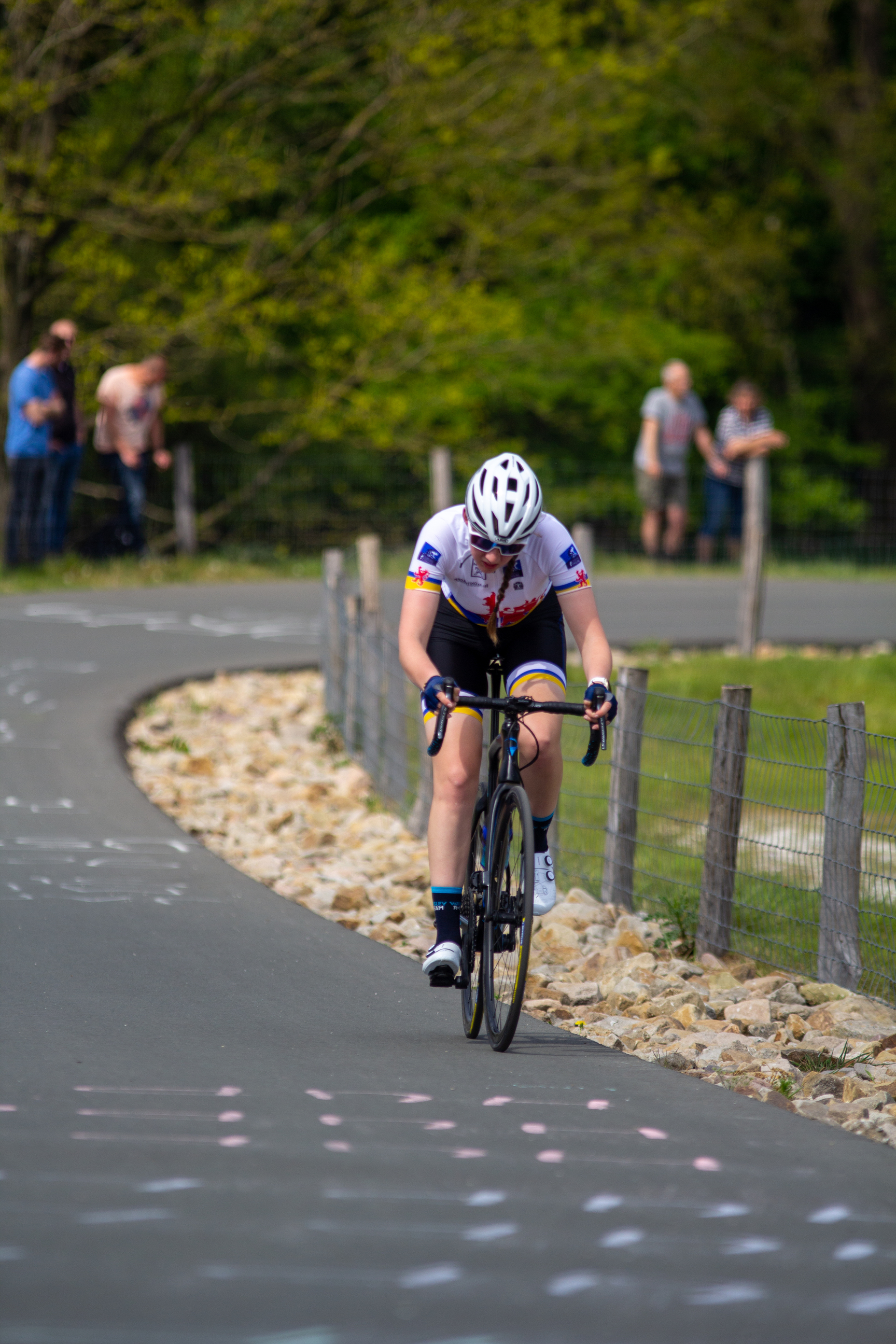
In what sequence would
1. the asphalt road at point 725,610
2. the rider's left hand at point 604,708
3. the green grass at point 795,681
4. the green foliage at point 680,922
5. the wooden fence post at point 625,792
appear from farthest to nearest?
the asphalt road at point 725,610 → the green grass at point 795,681 → the wooden fence post at point 625,792 → the green foliage at point 680,922 → the rider's left hand at point 604,708

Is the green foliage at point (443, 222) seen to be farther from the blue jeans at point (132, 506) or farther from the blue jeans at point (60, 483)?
the blue jeans at point (60, 483)

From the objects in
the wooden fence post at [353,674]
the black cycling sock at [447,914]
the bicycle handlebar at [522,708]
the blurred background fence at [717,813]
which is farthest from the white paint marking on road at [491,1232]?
the wooden fence post at [353,674]

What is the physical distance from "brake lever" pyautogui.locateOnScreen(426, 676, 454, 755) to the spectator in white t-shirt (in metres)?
13.5

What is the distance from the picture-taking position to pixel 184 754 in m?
12.7

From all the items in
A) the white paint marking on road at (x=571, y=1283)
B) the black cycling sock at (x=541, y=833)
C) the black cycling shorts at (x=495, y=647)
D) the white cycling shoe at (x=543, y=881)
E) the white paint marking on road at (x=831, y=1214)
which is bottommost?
the white paint marking on road at (x=831, y=1214)

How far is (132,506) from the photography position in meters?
20.1

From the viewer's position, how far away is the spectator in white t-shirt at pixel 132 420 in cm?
1927

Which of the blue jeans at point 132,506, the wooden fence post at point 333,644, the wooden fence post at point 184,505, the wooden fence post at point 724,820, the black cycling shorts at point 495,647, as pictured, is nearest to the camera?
the black cycling shorts at point 495,647

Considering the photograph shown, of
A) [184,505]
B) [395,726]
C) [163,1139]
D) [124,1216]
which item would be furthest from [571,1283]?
[184,505]

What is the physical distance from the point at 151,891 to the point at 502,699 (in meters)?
3.01

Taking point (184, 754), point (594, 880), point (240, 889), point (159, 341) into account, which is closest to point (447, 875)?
point (240, 889)

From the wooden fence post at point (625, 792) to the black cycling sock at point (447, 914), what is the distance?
2.63 m

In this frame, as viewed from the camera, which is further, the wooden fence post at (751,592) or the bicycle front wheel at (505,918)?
the wooden fence post at (751,592)

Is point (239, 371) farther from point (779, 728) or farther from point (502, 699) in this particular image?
point (502, 699)
